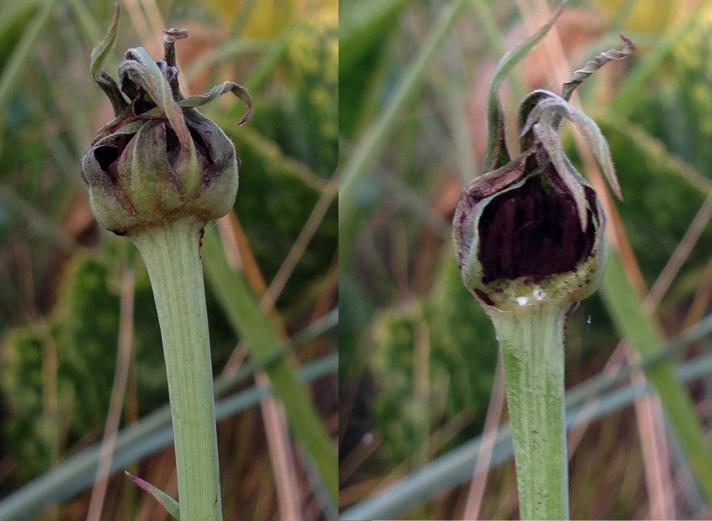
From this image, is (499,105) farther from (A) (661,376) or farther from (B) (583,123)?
(A) (661,376)

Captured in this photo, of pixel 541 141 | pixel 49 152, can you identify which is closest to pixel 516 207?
pixel 541 141

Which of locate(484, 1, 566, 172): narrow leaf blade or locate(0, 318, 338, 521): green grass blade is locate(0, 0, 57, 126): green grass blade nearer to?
locate(0, 318, 338, 521): green grass blade

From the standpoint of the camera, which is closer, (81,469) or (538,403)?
(538,403)

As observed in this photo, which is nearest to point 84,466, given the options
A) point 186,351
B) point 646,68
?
point 186,351

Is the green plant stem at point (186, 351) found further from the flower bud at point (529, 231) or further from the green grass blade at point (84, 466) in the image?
the green grass blade at point (84, 466)

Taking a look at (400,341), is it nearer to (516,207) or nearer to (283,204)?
(283,204)

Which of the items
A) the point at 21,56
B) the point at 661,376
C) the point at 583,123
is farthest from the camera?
the point at 661,376

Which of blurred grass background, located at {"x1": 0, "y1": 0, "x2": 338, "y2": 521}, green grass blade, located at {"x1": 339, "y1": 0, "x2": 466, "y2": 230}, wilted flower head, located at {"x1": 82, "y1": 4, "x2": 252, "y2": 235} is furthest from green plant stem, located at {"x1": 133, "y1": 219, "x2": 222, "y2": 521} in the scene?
green grass blade, located at {"x1": 339, "y1": 0, "x2": 466, "y2": 230}
